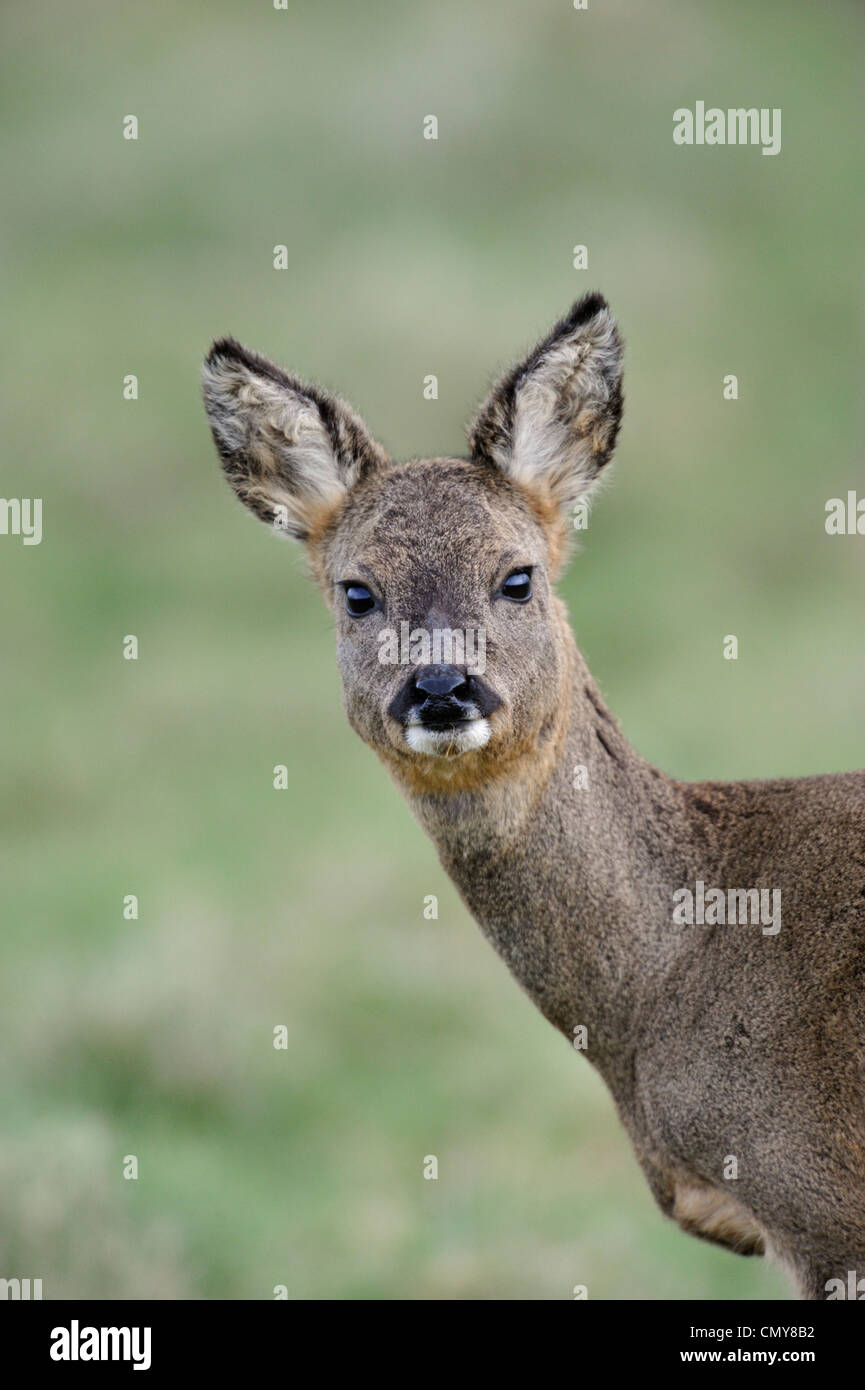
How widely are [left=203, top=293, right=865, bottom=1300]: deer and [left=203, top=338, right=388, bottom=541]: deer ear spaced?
0.19 feet

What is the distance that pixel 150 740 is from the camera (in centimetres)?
2070

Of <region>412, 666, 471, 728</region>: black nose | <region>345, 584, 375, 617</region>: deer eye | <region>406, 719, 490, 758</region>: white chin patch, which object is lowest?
<region>406, 719, 490, 758</region>: white chin patch

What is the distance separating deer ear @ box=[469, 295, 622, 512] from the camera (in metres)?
8.45

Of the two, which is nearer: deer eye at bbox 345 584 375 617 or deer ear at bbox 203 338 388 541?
deer eye at bbox 345 584 375 617

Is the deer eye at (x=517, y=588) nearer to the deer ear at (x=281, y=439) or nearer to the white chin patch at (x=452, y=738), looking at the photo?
the white chin patch at (x=452, y=738)

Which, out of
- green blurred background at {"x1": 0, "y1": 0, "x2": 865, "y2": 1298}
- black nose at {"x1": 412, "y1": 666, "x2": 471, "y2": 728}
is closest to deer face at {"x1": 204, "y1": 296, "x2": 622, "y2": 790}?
black nose at {"x1": 412, "y1": 666, "x2": 471, "y2": 728}

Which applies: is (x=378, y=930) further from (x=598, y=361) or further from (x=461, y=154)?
(x=461, y=154)

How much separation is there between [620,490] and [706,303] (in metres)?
6.59

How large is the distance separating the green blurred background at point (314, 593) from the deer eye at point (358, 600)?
2.96 m

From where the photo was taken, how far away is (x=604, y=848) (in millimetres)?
7969

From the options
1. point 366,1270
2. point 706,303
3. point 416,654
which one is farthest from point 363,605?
point 706,303

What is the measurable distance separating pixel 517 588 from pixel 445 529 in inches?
14.3

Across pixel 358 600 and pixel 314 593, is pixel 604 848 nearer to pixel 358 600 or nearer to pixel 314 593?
pixel 358 600

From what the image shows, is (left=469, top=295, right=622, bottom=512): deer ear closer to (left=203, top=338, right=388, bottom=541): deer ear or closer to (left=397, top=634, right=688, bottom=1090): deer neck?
(left=203, top=338, right=388, bottom=541): deer ear
